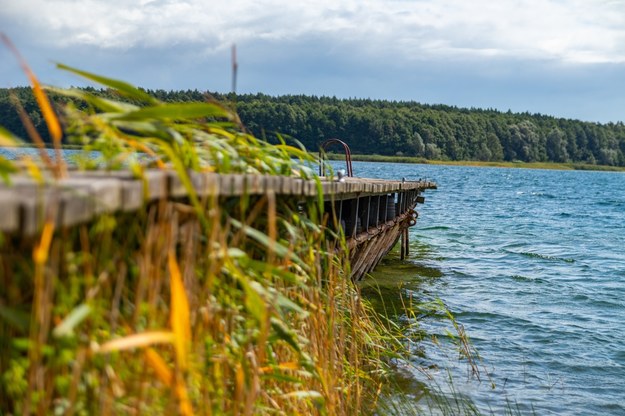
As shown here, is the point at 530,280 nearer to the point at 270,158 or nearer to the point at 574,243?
the point at 574,243

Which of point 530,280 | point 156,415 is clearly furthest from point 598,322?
point 156,415

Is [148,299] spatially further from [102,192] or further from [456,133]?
[456,133]

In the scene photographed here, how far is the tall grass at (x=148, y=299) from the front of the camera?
2148 mm

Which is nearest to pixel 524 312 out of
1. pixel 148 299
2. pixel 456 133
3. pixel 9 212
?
pixel 148 299

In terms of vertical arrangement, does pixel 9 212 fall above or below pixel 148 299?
above

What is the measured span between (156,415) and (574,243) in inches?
1040

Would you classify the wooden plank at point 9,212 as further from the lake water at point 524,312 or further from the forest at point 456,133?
the forest at point 456,133

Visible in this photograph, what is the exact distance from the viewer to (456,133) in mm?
159125

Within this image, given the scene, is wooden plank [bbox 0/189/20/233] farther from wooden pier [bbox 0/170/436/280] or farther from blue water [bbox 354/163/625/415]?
blue water [bbox 354/163/625/415]

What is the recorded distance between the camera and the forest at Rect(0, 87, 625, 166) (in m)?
136

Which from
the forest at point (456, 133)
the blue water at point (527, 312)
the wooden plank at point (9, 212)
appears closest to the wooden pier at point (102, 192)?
the wooden plank at point (9, 212)

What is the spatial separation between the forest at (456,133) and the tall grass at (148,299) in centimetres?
10696

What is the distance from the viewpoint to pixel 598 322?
13.0 m

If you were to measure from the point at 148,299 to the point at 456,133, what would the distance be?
159942 mm
